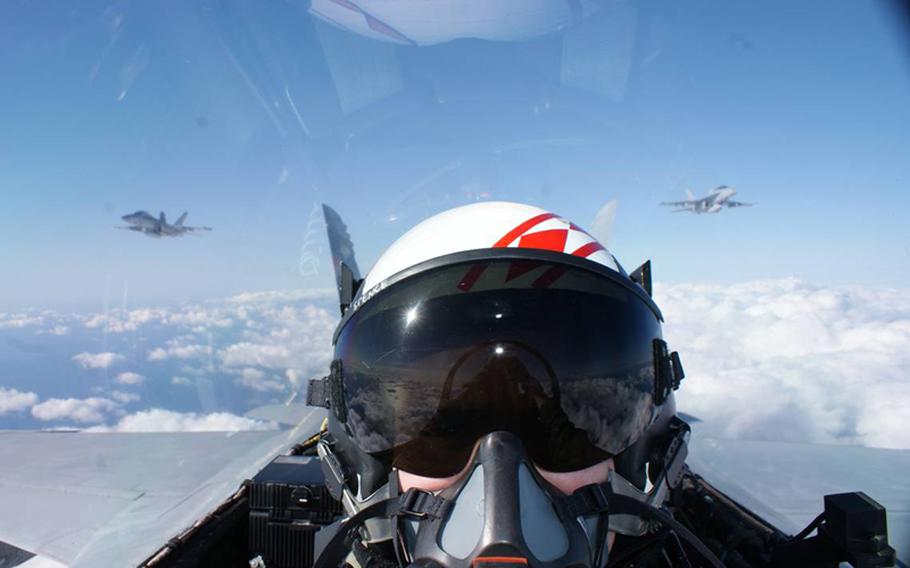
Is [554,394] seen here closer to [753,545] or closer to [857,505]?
[857,505]

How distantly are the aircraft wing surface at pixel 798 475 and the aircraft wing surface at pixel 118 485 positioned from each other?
10.5ft

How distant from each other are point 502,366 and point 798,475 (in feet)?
11.4

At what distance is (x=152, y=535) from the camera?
264 centimetres

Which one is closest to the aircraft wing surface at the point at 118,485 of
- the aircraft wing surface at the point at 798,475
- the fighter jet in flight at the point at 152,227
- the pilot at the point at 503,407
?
the pilot at the point at 503,407

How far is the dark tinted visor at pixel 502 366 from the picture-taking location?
128 centimetres

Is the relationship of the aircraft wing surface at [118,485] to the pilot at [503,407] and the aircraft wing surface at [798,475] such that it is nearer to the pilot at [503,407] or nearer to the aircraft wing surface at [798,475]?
the pilot at [503,407]

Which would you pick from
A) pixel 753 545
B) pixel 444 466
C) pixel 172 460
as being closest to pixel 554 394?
pixel 444 466

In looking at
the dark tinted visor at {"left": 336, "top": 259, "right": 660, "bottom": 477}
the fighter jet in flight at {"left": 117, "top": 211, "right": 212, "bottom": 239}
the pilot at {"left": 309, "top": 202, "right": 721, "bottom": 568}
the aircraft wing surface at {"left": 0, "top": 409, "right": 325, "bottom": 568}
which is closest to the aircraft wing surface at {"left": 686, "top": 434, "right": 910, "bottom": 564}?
the pilot at {"left": 309, "top": 202, "right": 721, "bottom": 568}

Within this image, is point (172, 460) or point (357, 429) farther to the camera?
point (172, 460)

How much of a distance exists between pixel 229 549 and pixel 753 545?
7.12 ft

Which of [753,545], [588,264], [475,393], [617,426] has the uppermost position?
[588,264]

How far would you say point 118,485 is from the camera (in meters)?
3.81

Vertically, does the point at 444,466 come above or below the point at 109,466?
above

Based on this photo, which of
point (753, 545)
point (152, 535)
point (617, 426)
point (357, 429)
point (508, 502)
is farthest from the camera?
point (152, 535)
